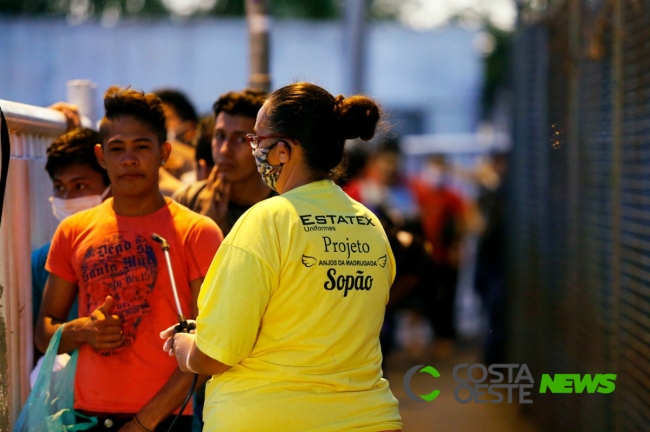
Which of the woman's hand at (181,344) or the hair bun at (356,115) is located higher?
the hair bun at (356,115)

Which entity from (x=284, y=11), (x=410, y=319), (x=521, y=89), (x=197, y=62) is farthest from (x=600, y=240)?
(x=284, y=11)

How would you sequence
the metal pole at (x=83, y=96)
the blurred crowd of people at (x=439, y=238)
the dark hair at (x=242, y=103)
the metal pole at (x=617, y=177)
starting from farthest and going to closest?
the blurred crowd of people at (x=439, y=238) < the metal pole at (x=83, y=96) < the metal pole at (x=617, y=177) < the dark hair at (x=242, y=103)

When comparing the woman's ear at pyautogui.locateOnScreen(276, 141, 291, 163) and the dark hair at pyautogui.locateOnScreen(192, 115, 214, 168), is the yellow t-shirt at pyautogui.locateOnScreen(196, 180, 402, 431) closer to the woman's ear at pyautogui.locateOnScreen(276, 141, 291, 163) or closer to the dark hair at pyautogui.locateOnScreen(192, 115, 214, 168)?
the woman's ear at pyautogui.locateOnScreen(276, 141, 291, 163)

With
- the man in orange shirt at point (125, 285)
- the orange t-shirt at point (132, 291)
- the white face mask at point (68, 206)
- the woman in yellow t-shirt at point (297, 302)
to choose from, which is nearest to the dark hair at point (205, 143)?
the white face mask at point (68, 206)

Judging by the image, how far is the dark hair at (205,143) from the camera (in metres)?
5.06

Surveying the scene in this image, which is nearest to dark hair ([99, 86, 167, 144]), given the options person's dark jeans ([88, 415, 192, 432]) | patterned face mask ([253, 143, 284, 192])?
patterned face mask ([253, 143, 284, 192])

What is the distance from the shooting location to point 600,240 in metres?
5.73

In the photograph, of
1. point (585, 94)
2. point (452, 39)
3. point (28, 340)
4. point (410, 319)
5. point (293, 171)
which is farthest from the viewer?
point (452, 39)

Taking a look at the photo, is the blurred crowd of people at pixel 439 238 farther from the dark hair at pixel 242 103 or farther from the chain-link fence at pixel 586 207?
the dark hair at pixel 242 103

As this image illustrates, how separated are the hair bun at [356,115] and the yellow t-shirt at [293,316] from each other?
0.76ft

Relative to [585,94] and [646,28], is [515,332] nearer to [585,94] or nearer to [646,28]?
[585,94]

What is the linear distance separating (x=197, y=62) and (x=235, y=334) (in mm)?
11163

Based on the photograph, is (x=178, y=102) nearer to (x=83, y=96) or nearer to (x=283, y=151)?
(x=83, y=96)

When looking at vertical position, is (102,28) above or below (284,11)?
below
